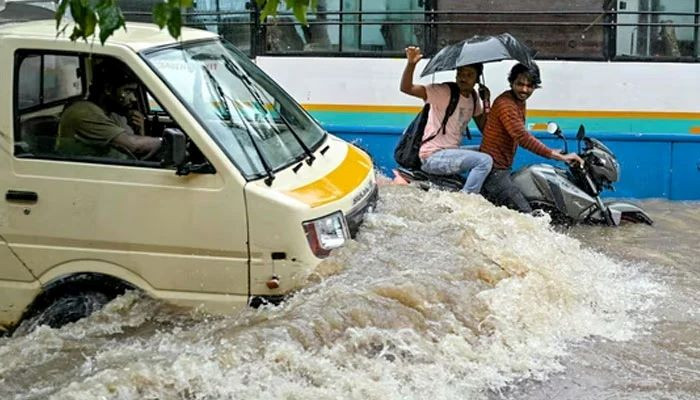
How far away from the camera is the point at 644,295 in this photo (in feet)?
21.2

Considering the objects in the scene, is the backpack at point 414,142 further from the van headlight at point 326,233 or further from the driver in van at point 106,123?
the driver in van at point 106,123

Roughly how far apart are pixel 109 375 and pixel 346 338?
3.94ft

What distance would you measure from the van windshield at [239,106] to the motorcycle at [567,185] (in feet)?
7.64

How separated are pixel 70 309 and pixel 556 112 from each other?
6.27 m

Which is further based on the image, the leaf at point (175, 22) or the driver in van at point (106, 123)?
the driver in van at point (106, 123)

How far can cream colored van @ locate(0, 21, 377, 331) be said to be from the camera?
16.3 ft

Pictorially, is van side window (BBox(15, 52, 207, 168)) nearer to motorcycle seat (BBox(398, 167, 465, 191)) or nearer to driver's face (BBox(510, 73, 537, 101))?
motorcycle seat (BBox(398, 167, 465, 191))

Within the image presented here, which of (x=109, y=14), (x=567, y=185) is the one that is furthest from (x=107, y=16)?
(x=567, y=185)

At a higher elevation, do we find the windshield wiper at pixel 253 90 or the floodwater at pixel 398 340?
the windshield wiper at pixel 253 90

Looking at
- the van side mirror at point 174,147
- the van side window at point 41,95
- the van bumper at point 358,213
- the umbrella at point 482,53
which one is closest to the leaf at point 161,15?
the van side mirror at point 174,147

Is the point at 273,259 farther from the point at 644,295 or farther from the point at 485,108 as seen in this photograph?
the point at 485,108

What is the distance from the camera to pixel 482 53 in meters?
8.02

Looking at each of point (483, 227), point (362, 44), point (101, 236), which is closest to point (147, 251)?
point (101, 236)

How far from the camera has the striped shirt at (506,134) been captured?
26.7 ft
